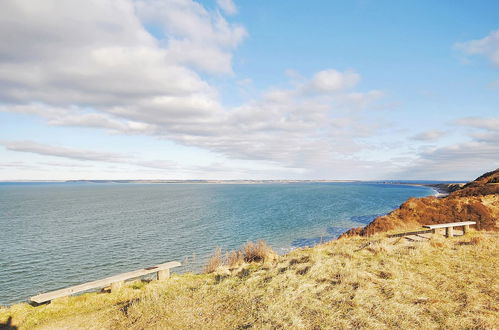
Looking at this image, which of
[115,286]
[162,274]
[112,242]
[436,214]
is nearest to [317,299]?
[162,274]

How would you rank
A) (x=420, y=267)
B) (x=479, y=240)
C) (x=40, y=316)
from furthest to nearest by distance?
1. (x=479, y=240)
2. (x=420, y=267)
3. (x=40, y=316)

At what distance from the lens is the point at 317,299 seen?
7387 mm

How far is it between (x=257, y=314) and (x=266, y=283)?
1922mm

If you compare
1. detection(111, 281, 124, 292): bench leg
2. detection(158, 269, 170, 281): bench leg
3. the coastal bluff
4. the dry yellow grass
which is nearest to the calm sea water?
detection(158, 269, 170, 281): bench leg

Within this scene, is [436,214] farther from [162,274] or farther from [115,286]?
[115,286]

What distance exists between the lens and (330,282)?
8492 millimetres

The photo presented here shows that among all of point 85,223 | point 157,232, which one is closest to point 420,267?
point 157,232

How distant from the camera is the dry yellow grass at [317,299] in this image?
6352 mm

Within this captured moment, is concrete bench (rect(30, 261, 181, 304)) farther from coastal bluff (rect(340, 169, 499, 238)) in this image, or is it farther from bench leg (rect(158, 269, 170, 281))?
coastal bluff (rect(340, 169, 499, 238))

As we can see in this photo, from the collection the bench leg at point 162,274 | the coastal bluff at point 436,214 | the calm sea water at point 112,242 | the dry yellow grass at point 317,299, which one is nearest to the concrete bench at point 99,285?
the bench leg at point 162,274

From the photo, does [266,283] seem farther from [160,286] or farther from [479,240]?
[479,240]

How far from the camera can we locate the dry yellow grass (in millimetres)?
6352

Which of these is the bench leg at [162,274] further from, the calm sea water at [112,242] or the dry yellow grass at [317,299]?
the calm sea water at [112,242]

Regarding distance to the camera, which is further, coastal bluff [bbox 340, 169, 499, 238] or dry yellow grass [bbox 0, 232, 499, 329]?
coastal bluff [bbox 340, 169, 499, 238]
